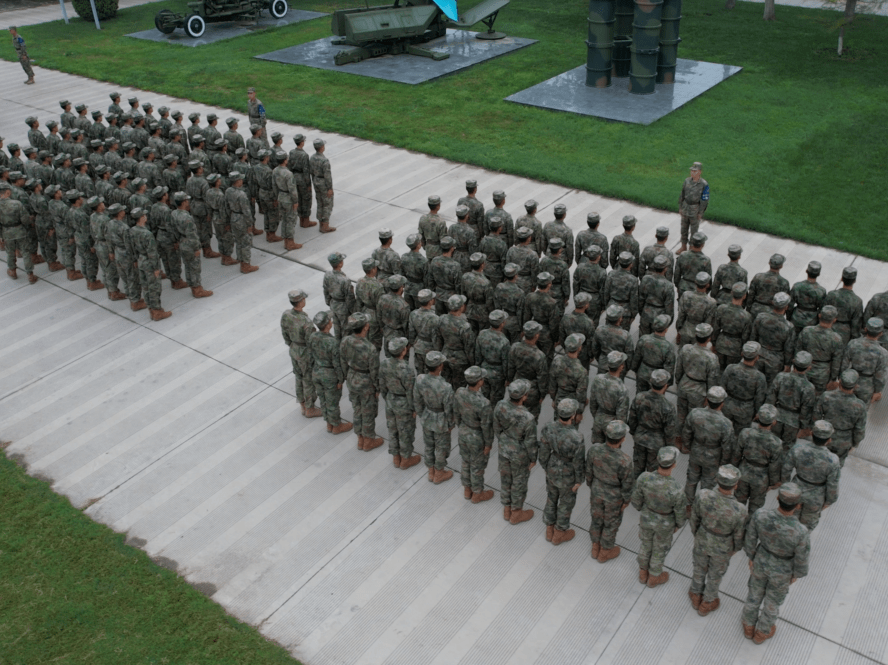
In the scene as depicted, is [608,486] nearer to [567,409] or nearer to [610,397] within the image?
[567,409]

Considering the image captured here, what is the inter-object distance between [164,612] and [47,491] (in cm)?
249

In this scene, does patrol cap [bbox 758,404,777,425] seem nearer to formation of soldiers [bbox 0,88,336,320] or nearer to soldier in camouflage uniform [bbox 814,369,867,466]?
soldier in camouflage uniform [bbox 814,369,867,466]

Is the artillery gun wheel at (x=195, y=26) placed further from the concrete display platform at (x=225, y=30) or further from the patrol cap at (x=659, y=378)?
the patrol cap at (x=659, y=378)

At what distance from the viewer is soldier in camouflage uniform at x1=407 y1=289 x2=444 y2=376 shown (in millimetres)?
8992

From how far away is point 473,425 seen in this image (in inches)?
307

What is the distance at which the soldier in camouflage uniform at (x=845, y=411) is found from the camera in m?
7.55

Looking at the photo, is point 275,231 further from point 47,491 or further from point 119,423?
point 47,491

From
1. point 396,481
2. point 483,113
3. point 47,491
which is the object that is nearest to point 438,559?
point 396,481

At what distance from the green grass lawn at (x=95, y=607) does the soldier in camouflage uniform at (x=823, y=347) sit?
628cm

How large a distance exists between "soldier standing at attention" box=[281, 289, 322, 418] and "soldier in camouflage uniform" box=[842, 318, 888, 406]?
6034mm

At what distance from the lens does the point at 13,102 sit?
22.4 m

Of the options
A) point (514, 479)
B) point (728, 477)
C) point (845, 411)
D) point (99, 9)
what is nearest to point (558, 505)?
point (514, 479)

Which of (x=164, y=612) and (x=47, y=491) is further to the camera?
(x=47, y=491)

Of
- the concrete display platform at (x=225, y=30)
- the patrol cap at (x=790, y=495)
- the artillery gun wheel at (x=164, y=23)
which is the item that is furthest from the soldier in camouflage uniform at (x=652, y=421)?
the artillery gun wheel at (x=164, y=23)
